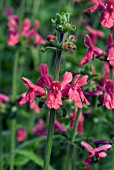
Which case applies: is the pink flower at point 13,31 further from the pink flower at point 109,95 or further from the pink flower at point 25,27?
the pink flower at point 109,95

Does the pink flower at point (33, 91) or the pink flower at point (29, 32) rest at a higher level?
the pink flower at point (29, 32)

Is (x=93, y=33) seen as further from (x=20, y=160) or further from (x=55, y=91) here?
(x=55, y=91)

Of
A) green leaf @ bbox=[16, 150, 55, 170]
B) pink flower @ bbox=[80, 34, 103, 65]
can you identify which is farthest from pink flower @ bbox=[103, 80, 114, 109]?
green leaf @ bbox=[16, 150, 55, 170]

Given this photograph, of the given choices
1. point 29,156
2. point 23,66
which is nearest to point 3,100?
point 29,156

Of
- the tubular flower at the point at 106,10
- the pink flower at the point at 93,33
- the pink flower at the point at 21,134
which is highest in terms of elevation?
the pink flower at the point at 93,33

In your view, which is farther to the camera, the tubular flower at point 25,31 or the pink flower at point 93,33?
the tubular flower at point 25,31

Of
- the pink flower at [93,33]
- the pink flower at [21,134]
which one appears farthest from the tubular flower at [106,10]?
the pink flower at [21,134]

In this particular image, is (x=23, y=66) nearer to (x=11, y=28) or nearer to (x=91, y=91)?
(x=11, y=28)
